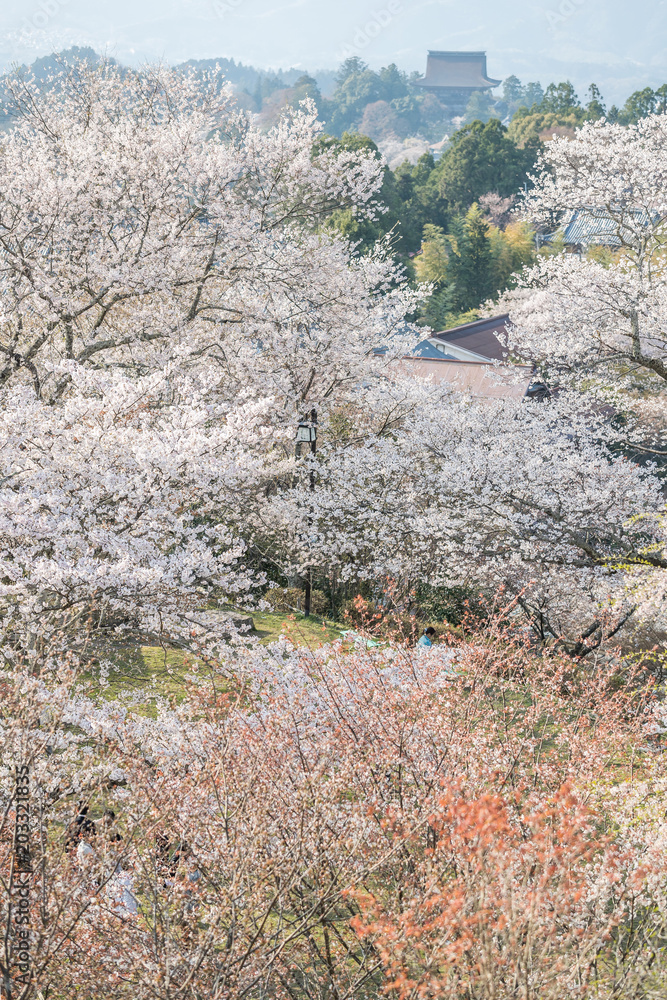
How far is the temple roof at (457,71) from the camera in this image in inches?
3910

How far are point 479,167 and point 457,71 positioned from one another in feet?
242

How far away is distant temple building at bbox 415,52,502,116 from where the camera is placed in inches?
3910

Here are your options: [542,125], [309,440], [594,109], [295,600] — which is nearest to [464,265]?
[542,125]

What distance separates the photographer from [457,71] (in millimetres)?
100562

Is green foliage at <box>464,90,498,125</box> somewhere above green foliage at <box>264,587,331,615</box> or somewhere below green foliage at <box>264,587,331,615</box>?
above

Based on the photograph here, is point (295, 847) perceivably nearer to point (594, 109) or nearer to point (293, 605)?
point (293, 605)

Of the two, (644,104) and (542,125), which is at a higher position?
(644,104)

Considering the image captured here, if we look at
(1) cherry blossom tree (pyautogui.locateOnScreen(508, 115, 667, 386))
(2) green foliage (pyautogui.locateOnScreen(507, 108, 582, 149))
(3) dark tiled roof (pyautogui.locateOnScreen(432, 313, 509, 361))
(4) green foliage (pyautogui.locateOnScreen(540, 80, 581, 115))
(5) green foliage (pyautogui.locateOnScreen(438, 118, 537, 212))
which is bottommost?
(3) dark tiled roof (pyautogui.locateOnScreen(432, 313, 509, 361))

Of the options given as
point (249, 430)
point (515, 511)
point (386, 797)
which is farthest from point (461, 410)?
point (386, 797)

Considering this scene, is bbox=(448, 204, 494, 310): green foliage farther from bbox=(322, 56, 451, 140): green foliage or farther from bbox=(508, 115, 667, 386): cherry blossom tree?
bbox=(322, 56, 451, 140): green foliage

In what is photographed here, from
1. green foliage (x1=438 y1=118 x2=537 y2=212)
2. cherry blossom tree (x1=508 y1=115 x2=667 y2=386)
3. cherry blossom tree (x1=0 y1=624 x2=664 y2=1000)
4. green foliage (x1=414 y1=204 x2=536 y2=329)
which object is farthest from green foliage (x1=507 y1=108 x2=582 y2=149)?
cherry blossom tree (x1=0 y1=624 x2=664 y2=1000)

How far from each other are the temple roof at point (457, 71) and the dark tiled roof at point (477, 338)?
86.6m

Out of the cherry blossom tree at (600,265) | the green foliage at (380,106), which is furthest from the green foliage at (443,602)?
the green foliage at (380,106)

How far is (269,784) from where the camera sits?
457cm
